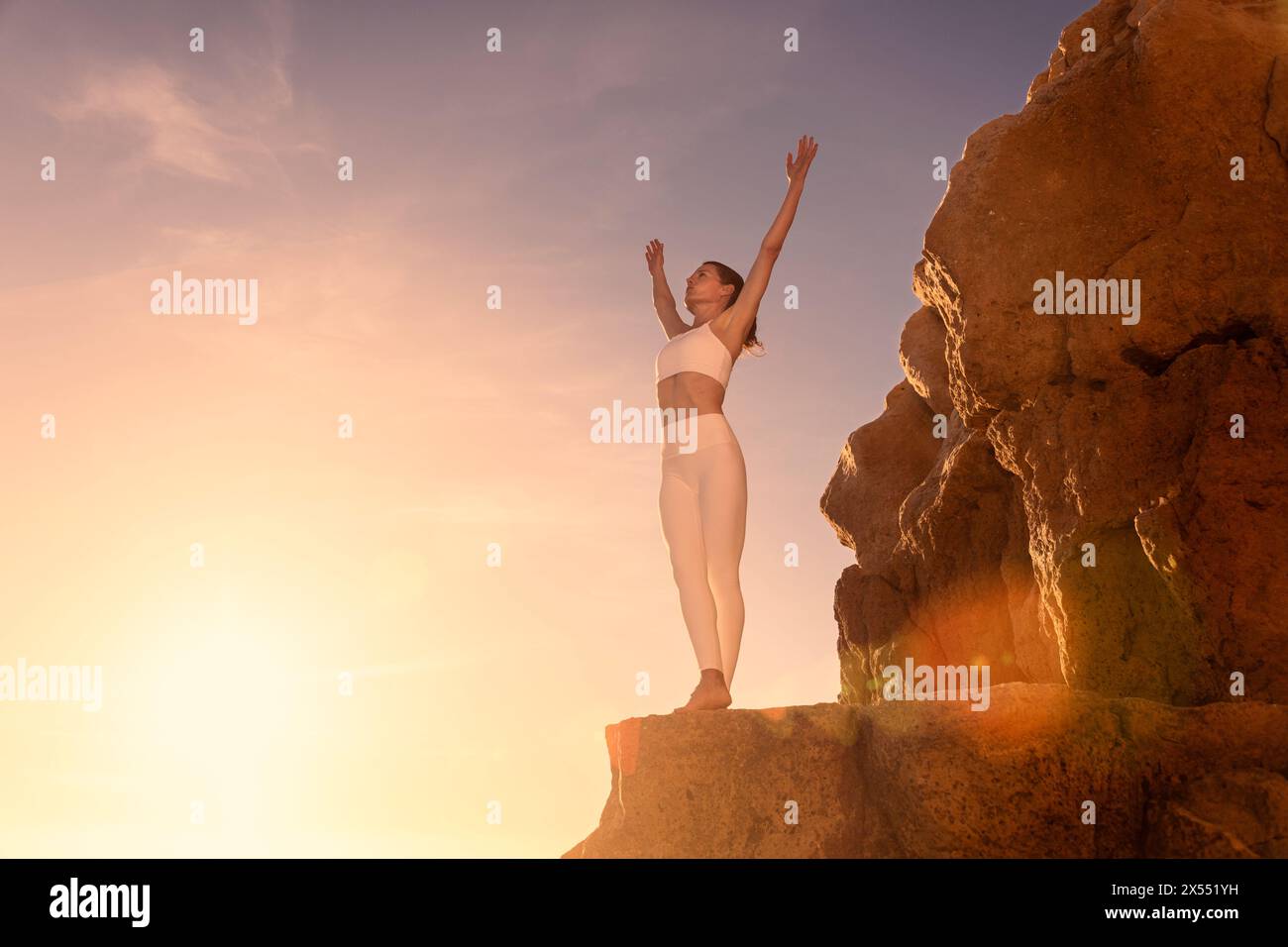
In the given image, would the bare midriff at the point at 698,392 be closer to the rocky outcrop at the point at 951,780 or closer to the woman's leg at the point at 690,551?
the woman's leg at the point at 690,551

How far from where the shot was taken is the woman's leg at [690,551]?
7.40 m

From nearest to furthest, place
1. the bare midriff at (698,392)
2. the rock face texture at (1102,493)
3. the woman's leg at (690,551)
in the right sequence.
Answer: the rock face texture at (1102,493) < the woman's leg at (690,551) < the bare midriff at (698,392)

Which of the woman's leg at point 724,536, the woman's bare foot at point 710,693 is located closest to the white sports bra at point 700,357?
the woman's leg at point 724,536

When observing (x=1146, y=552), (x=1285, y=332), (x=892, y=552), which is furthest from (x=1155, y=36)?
(x=892, y=552)

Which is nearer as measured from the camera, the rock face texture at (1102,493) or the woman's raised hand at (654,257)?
the rock face texture at (1102,493)

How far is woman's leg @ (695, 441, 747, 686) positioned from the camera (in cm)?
757

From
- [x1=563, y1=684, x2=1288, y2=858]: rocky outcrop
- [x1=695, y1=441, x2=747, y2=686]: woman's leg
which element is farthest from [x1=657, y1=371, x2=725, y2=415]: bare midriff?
[x1=563, y1=684, x2=1288, y2=858]: rocky outcrop

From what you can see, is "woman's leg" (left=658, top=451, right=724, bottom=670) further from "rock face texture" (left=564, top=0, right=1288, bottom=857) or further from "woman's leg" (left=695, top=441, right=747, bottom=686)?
"rock face texture" (left=564, top=0, right=1288, bottom=857)

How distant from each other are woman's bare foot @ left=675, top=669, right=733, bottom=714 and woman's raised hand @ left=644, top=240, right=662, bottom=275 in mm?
3243

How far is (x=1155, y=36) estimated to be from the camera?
9.22 metres

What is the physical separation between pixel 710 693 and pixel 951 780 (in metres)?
1.49
